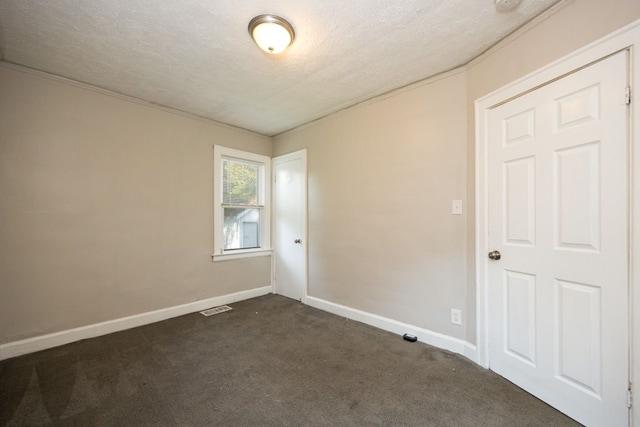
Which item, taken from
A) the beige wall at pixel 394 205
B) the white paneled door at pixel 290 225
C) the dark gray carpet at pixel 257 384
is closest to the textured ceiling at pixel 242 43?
the beige wall at pixel 394 205

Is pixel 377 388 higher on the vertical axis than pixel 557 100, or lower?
lower

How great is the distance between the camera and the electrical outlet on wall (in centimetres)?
234

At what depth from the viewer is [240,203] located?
155 inches

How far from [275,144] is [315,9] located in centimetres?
268

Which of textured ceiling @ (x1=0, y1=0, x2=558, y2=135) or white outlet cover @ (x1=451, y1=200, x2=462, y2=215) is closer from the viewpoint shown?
textured ceiling @ (x1=0, y1=0, x2=558, y2=135)

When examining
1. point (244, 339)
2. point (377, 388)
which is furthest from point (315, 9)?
point (244, 339)

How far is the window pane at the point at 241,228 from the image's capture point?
12.5 ft

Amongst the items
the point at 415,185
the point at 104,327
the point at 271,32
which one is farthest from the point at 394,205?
the point at 104,327

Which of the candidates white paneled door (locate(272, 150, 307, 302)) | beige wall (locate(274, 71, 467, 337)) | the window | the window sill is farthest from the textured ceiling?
the window sill

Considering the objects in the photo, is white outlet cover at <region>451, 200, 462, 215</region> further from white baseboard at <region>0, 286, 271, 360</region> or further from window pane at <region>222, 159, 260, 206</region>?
white baseboard at <region>0, 286, 271, 360</region>

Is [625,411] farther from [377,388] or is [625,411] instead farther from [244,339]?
[244,339]

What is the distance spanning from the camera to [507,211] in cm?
196

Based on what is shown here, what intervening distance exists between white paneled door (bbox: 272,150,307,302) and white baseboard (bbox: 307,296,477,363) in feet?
1.56

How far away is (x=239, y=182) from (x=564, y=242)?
365 cm
